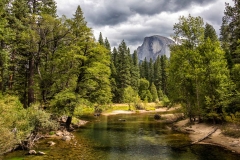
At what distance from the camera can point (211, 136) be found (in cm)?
2498

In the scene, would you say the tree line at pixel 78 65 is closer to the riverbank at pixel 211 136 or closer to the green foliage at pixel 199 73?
the green foliage at pixel 199 73

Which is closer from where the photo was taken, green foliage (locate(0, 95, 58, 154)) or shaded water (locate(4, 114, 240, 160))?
green foliage (locate(0, 95, 58, 154))

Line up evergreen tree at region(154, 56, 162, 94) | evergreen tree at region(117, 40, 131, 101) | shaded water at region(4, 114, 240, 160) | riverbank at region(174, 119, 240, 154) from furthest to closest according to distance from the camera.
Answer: evergreen tree at region(154, 56, 162, 94) → evergreen tree at region(117, 40, 131, 101) → riverbank at region(174, 119, 240, 154) → shaded water at region(4, 114, 240, 160)

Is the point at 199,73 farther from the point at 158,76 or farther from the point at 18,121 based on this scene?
the point at 158,76

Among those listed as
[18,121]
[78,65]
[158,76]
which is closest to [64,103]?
[78,65]

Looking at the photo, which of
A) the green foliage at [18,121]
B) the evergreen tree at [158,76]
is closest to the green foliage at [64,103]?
the green foliage at [18,121]

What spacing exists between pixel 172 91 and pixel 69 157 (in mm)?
25783

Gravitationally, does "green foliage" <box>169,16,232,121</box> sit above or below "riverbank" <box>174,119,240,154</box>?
above

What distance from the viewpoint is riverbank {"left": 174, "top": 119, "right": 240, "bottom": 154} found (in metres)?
20.6

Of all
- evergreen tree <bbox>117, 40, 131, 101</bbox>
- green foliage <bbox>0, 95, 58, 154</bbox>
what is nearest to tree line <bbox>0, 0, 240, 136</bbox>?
green foliage <bbox>0, 95, 58, 154</bbox>

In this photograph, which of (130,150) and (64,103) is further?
(64,103)

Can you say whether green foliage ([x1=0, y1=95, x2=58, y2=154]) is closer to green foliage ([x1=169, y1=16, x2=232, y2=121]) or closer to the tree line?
the tree line

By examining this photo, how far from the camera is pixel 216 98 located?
94.9ft

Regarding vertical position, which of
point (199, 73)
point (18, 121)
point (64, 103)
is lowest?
point (18, 121)
